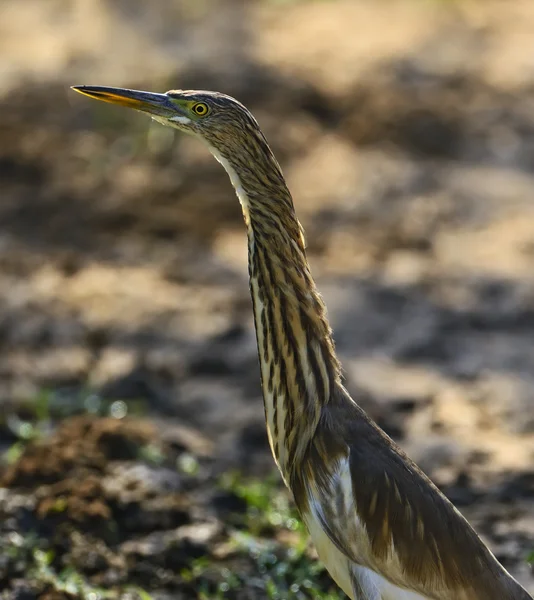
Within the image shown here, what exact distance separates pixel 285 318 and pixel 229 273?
3.11 metres

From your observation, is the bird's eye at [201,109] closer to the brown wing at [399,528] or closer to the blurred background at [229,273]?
the brown wing at [399,528]

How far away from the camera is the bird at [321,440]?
3838 mm

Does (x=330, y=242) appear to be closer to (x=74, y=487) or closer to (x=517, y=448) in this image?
(x=517, y=448)

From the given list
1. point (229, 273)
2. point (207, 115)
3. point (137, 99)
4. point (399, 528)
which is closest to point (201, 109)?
point (207, 115)

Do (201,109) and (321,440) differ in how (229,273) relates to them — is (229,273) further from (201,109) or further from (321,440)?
(321,440)

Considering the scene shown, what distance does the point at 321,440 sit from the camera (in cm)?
395

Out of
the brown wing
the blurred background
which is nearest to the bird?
the brown wing

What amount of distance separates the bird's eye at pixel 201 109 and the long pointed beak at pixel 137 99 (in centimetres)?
9

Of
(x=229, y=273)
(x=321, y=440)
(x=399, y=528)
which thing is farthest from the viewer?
(x=229, y=273)

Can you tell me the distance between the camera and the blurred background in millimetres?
4934

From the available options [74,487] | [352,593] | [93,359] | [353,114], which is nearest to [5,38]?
[353,114]

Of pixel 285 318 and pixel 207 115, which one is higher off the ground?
pixel 207 115

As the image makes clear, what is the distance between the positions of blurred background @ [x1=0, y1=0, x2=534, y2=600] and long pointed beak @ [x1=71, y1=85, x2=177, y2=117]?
1656 millimetres

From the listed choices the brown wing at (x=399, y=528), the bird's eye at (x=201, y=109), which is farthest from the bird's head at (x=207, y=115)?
the brown wing at (x=399, y=528)
